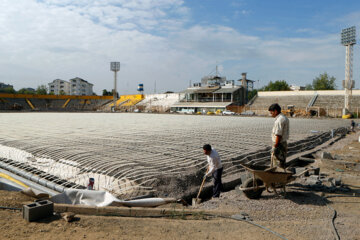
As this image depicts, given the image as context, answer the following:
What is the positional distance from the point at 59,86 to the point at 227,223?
108301 millimetres

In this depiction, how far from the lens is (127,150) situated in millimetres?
7695

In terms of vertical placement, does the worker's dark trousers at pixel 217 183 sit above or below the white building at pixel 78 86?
below

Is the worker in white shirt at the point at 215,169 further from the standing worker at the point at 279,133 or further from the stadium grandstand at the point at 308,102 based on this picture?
the stadium grandstand at the point at 308,102

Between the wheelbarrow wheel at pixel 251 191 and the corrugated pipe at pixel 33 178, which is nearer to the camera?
the wheelbarrow wheel at pixel 251 191

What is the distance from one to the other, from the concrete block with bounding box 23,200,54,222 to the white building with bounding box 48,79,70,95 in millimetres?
102822

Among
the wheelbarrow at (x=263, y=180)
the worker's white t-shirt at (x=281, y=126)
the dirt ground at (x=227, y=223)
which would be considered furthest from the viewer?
the worker's white t-shirt at (x=281, y=126)

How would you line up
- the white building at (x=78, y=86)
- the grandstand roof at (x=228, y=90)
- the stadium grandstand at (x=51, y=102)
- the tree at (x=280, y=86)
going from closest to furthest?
1. the grandstand roof at (x=228, y=90)
2. the stadium grandstand at (x=51, y=102)
3. the tree at (x=280, y=86)
4. the white building at (x=78, y=86)

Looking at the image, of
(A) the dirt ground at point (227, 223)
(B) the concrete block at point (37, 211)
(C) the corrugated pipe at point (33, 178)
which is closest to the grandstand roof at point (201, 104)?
(C) the corrugated pipe at point (33, 178)

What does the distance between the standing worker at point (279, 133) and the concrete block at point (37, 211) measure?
3.76 m

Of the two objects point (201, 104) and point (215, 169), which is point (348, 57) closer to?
point (201, 104)

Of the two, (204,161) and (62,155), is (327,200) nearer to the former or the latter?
(204,161)

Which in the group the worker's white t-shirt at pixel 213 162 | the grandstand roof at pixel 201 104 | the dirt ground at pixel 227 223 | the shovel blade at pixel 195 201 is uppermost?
the grandstand roof at pixel 201 104

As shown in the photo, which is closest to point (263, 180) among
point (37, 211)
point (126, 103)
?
point (37, 211)

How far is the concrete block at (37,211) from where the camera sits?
3244 mm
